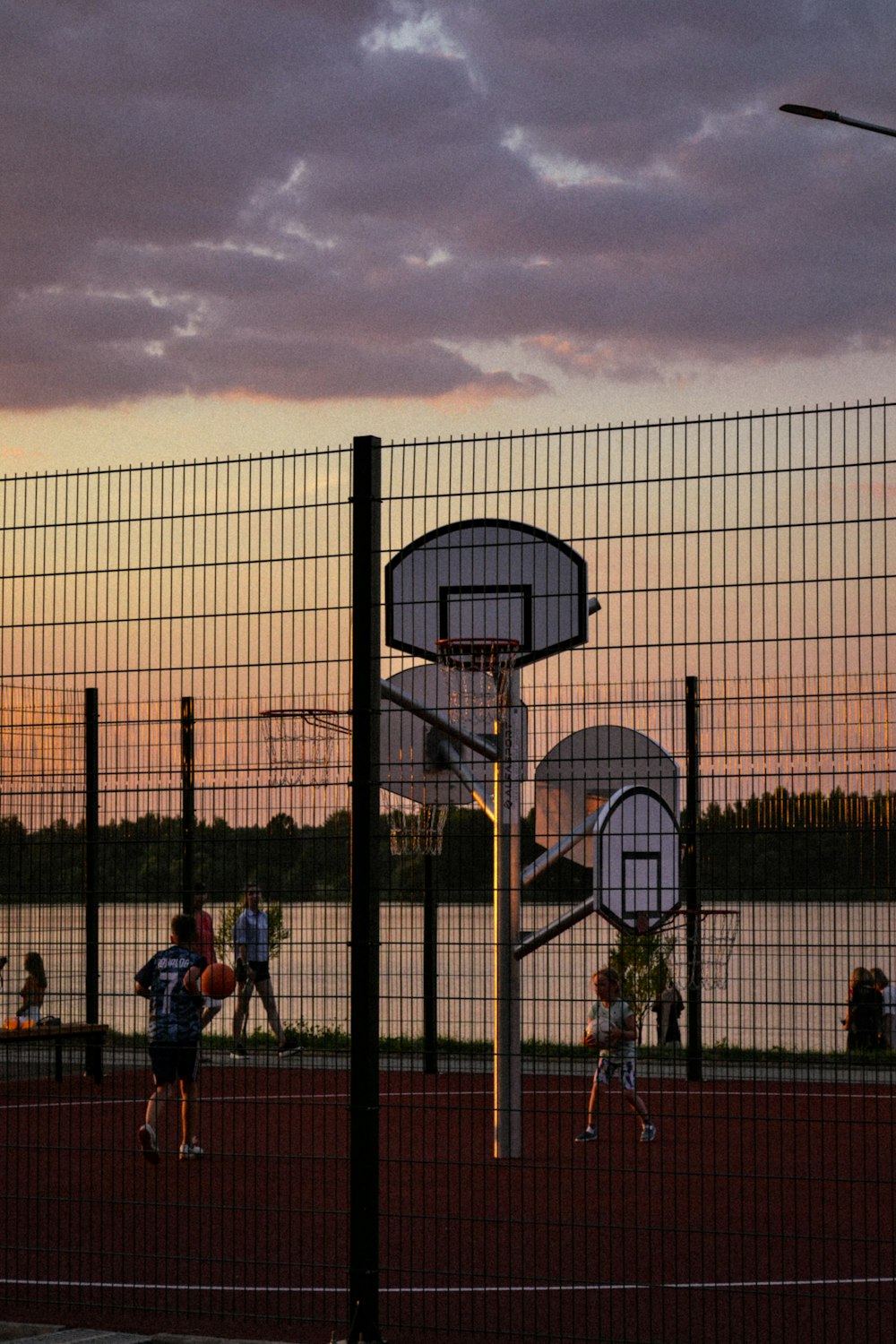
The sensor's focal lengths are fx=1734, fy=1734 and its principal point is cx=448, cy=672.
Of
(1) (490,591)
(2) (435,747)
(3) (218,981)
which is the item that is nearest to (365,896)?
(1) (490,591)

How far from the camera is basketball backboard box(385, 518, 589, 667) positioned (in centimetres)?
802

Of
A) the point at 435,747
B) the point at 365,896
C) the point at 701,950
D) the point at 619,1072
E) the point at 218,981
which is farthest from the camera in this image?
the point at 701,950

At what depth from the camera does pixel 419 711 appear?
32.5 feet

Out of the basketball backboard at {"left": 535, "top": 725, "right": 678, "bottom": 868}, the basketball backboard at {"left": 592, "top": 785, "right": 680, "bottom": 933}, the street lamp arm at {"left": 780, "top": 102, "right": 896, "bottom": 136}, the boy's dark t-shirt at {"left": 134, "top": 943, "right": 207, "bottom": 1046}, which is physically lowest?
the boy's dark t-shirt at {"left": 134, "top": 943, "right": 207, "bottom": 1046}

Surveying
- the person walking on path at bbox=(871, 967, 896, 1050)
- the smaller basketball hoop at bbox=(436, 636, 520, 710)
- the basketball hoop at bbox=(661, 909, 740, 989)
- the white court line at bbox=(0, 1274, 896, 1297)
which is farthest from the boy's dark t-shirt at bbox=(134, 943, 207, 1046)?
the person walking on path at bbox=(871, 967, 896, 1050)

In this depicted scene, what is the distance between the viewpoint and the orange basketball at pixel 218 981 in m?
11.5

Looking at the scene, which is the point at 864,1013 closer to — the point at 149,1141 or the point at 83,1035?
the point at 149,1141

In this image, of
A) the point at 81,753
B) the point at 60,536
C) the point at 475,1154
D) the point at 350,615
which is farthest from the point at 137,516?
the point at 81,753

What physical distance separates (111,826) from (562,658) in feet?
8.32

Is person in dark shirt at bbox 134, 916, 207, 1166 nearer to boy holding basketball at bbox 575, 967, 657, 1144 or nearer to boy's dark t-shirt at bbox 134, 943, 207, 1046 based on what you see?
boy's dark t-shirt at bbox 134, 943, 207, 1046

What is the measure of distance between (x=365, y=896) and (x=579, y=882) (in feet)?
3.95

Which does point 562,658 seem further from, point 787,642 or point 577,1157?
point 577,1157

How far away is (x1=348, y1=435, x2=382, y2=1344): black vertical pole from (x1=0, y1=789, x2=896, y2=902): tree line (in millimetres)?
144

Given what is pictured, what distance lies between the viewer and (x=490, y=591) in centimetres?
990
